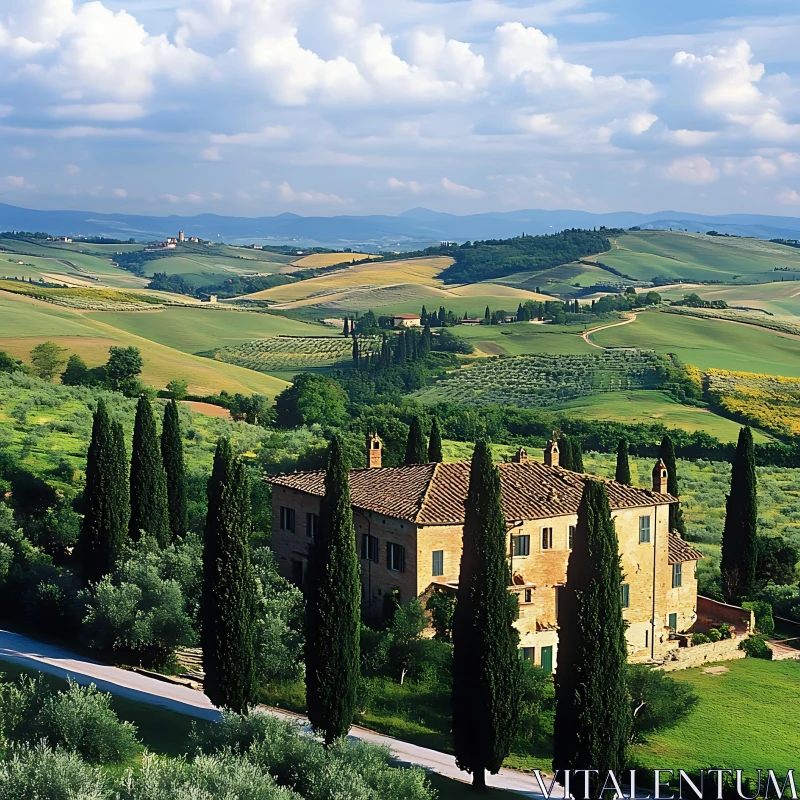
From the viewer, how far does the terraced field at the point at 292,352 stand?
429 feet

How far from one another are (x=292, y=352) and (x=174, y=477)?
3674 inches

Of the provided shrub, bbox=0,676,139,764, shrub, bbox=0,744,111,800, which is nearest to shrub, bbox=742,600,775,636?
shrub, bbox=0,676,139,764

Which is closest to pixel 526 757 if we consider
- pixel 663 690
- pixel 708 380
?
pixel 663 690

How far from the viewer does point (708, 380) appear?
4405 inches

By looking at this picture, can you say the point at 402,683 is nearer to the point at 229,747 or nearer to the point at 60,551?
the point at 229,747

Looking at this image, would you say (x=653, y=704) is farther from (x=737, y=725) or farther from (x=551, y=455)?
(x=551, y=455)

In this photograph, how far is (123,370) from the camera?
3593 inches

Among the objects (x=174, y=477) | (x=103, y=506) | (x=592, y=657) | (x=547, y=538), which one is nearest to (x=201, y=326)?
(x=174, y=477)

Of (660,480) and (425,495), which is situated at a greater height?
(425,495)

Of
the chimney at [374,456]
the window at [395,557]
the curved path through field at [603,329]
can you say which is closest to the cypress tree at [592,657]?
the window at [395,557]

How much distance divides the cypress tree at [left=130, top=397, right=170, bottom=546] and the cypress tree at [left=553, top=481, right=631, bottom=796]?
1855cm

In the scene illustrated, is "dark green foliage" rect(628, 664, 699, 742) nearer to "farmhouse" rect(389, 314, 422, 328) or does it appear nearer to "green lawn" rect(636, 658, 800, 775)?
"green lawn" rect(636, 658, 800, 775)

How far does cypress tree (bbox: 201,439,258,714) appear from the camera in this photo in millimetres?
31078

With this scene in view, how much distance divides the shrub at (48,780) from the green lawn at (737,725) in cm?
1598
